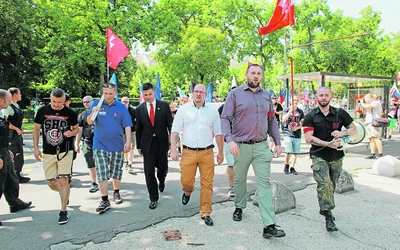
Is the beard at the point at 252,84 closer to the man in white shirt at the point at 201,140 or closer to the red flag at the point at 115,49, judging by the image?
the man in white shirt at the point at 201,140

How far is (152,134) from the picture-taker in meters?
5.20

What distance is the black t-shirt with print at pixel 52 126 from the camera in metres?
4.56

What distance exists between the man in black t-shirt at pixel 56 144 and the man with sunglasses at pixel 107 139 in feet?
1.46

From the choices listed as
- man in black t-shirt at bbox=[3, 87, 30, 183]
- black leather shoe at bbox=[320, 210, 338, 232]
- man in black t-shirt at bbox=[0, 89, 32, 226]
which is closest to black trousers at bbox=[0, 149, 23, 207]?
man in black t-shirt at bbox=[0, 89, 32, 226]

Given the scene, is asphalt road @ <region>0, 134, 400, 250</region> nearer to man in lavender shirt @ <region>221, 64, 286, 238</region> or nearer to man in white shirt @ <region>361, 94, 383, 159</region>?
man in lavender shirt @ <region>221, 64, 286, 238</region>

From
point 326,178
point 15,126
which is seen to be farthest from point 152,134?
point 15,126

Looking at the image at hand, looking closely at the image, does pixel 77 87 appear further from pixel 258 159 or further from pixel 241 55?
pixel 258 159

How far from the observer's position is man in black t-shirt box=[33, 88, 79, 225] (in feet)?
14.9

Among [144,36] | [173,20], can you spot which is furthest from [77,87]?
[173,20]

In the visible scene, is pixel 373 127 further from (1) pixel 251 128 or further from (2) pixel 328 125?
(1) pixel 251 128

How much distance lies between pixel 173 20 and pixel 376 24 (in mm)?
25312

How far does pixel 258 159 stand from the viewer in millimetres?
4152

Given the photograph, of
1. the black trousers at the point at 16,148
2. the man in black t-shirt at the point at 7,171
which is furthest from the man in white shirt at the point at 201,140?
the black trousers at the point at 16,148

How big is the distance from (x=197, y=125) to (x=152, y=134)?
103cm
